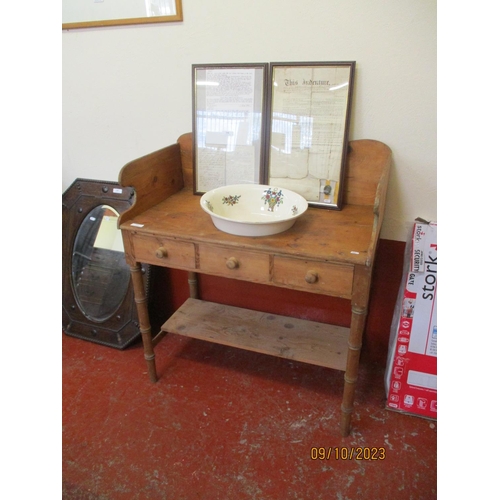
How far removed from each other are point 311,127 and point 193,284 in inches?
38.1

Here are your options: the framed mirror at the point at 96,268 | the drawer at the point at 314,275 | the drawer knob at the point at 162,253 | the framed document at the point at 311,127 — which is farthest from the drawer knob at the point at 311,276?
the framed mirror at the point at 96,268

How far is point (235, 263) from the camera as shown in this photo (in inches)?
51.6

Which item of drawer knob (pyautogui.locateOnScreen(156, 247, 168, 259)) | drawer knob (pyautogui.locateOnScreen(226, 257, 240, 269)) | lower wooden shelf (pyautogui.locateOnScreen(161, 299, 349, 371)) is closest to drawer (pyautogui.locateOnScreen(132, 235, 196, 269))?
drawer knob (pyautogui.locateOnScreen(156, 247, 168, 259))

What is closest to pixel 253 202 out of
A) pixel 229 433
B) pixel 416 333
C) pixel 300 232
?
pixel 300 232

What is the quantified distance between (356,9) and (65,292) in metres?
1.86

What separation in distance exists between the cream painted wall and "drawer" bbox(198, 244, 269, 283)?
0.61 metres

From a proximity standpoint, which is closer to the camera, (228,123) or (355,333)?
(355,333)

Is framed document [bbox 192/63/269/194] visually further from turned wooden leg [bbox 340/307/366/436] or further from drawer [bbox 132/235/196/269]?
turned wooden leg [bbox 340/307/366/436]

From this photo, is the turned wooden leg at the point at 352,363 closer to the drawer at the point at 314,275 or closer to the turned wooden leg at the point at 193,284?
the drawer at the point at 314,275

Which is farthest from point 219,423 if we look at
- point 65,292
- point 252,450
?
point 65,292

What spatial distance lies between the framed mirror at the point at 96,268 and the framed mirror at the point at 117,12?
708 mm

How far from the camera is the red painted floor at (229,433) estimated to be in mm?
1333

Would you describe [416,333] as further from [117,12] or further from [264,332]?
[117,12]
